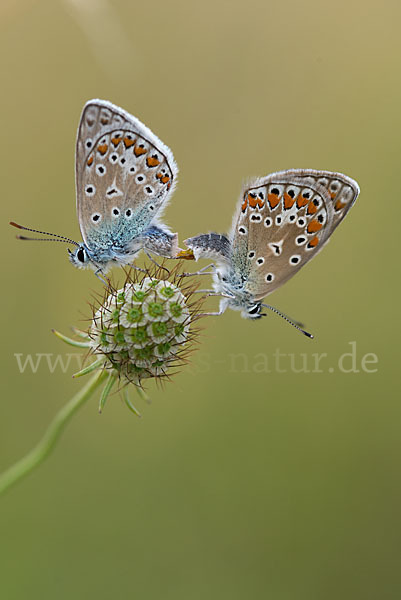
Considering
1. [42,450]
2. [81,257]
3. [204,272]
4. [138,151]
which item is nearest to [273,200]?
[204,272]

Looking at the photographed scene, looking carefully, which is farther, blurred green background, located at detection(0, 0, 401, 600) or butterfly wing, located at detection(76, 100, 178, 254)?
blurred green background, located at detection(0, 0, 401, 600)

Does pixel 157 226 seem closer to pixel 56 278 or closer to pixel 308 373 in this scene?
pixel 56 278

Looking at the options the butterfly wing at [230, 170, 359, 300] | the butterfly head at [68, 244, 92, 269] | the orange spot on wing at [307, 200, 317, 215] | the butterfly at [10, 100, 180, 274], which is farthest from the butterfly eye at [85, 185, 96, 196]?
the orange spot on wing at [307, 200, 317, 215]

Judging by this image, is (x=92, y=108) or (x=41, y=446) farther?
(x=92, y=108)

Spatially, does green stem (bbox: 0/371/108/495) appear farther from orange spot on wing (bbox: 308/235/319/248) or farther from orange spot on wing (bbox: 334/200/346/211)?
orange spot on wing (bbox: 334/200/346/211)

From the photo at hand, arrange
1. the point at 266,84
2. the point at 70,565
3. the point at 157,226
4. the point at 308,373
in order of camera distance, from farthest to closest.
→ the point at 266,84 → the point at 308,373 → the point at 70,565 → the point at 157,226

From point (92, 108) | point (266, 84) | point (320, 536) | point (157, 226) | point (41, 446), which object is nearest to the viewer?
point (41, 446)

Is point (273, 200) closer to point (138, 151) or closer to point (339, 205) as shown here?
point (339, 205)

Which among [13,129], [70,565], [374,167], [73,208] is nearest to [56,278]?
[73,208]
